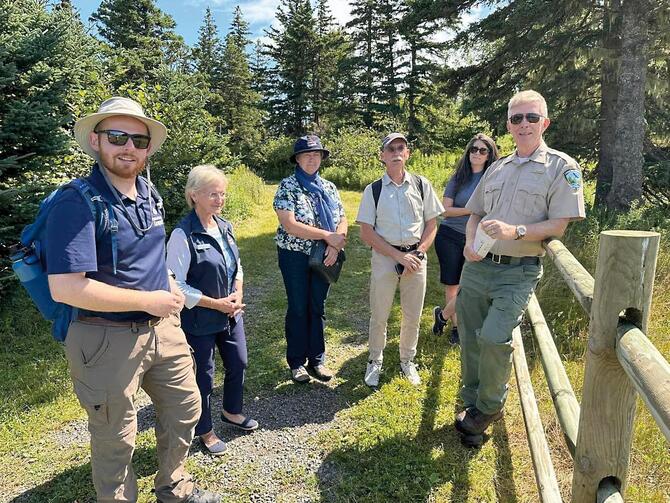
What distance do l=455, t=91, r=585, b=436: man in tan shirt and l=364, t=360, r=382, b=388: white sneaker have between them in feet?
3.32

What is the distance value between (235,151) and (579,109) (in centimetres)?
2569

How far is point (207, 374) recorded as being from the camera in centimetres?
319

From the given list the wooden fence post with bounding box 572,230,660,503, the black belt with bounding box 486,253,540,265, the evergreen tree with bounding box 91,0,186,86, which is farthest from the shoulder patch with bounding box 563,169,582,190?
the evergreen tree with bounding box 91,0,186,86

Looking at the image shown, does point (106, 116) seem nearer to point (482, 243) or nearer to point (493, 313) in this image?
point (482, 243)

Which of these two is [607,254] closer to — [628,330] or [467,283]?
[628,330]

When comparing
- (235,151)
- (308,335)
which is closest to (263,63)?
(235,151)

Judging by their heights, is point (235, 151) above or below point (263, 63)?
below

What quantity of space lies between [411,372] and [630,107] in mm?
5687

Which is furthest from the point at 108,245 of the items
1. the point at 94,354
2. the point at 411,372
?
the point at 411,372

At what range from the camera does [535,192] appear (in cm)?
288

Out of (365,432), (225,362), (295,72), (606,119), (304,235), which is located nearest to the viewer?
(225,362)

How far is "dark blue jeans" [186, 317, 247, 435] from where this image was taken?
3178 millimetres

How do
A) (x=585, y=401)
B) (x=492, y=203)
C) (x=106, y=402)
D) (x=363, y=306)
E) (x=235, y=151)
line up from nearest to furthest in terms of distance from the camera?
(x=585, y=401)
(x=106, y=402)
(x=492, y=203)
(x=363, y=306)
(x=235, y=151)

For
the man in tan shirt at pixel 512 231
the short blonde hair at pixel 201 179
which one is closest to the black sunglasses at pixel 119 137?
→ the short blonde hair at pixel 201 179
